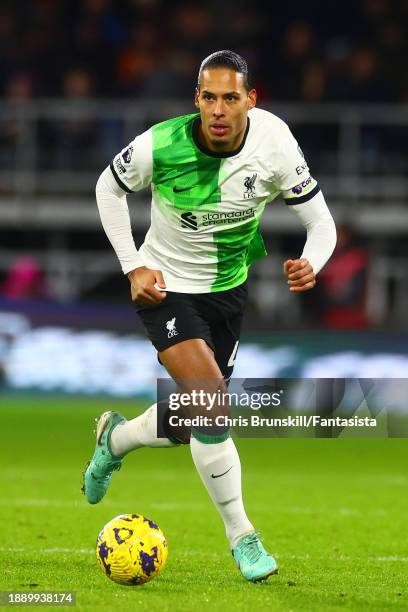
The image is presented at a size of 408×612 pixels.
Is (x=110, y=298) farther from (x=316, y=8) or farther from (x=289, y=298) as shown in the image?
(x=316, y=8)

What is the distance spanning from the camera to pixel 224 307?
6750 millimetres

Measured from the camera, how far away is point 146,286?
256 inches

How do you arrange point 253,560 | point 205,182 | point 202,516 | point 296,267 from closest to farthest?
point 253,560 < point 296,267 < point 205,182 < point 202,516

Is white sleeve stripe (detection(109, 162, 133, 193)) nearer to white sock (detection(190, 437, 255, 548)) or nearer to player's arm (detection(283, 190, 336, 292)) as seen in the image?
player's arm (detection(283, 190, 336, 292))

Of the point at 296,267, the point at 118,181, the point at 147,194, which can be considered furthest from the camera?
the point at 147,194

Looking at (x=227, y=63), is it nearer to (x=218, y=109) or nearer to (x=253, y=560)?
→ (x=218, y=109)

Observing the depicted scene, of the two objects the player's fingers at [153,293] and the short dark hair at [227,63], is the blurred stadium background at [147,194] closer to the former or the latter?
the player's fingers at [153,293]

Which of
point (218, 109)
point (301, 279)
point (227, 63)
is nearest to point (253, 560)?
point (301, 279)

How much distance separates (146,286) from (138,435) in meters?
0.98

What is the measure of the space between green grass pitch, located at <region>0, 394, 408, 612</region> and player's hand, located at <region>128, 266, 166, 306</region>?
1361 millimetres

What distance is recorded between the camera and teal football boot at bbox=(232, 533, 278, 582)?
6059 mm

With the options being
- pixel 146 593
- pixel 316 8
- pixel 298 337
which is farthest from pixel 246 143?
pixel 316 8

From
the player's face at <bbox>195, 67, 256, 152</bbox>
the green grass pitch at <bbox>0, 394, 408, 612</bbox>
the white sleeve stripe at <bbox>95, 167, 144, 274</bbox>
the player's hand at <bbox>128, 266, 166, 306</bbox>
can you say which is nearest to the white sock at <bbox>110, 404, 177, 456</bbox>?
the green grass pitch at <bbox>0, 394, 408, 612</bbox>

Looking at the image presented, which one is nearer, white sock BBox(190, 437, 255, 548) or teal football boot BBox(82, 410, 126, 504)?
white sock BBox(190, 437, 255, 548)
